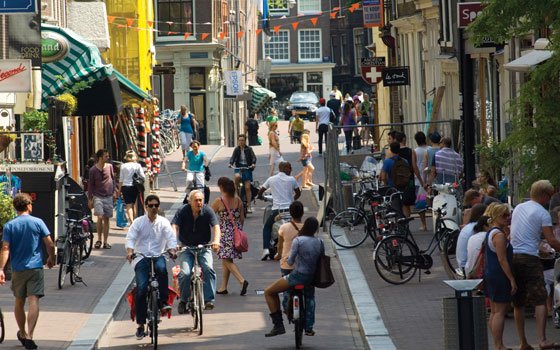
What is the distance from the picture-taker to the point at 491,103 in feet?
94.5

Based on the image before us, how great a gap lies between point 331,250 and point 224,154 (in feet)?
86.7

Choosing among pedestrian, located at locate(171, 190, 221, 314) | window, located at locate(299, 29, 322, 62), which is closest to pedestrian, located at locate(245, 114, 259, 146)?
pedestrian, located at locate(171, 190, 221, 314)

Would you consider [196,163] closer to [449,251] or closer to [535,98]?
[449,251]

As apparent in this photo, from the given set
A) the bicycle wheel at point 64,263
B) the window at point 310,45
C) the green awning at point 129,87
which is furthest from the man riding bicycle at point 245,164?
the window at point 310,45

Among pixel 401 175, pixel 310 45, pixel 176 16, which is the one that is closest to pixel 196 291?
pixel 401 175

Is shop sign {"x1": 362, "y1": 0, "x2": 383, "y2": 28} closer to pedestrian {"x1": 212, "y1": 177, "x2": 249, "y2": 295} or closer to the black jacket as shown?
the black jacket

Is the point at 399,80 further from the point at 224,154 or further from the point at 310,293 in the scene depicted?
the point at 310,293

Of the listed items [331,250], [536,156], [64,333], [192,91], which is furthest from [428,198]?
[192,91]

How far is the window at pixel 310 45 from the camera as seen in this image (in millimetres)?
105812

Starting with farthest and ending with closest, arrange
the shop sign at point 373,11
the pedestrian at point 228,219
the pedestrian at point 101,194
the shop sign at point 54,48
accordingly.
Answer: the shop sign at point 373,11 < the shop sign at point 54,48 < the pedestrian at point 101,194 < the pedestrian at point 228,219

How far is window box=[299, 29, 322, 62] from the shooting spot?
4166 inches

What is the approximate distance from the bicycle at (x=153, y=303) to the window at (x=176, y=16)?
43.5 metres

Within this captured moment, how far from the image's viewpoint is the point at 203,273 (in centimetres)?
1716

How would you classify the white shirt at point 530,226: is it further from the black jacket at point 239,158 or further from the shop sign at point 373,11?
the shop sign at point 373,11
